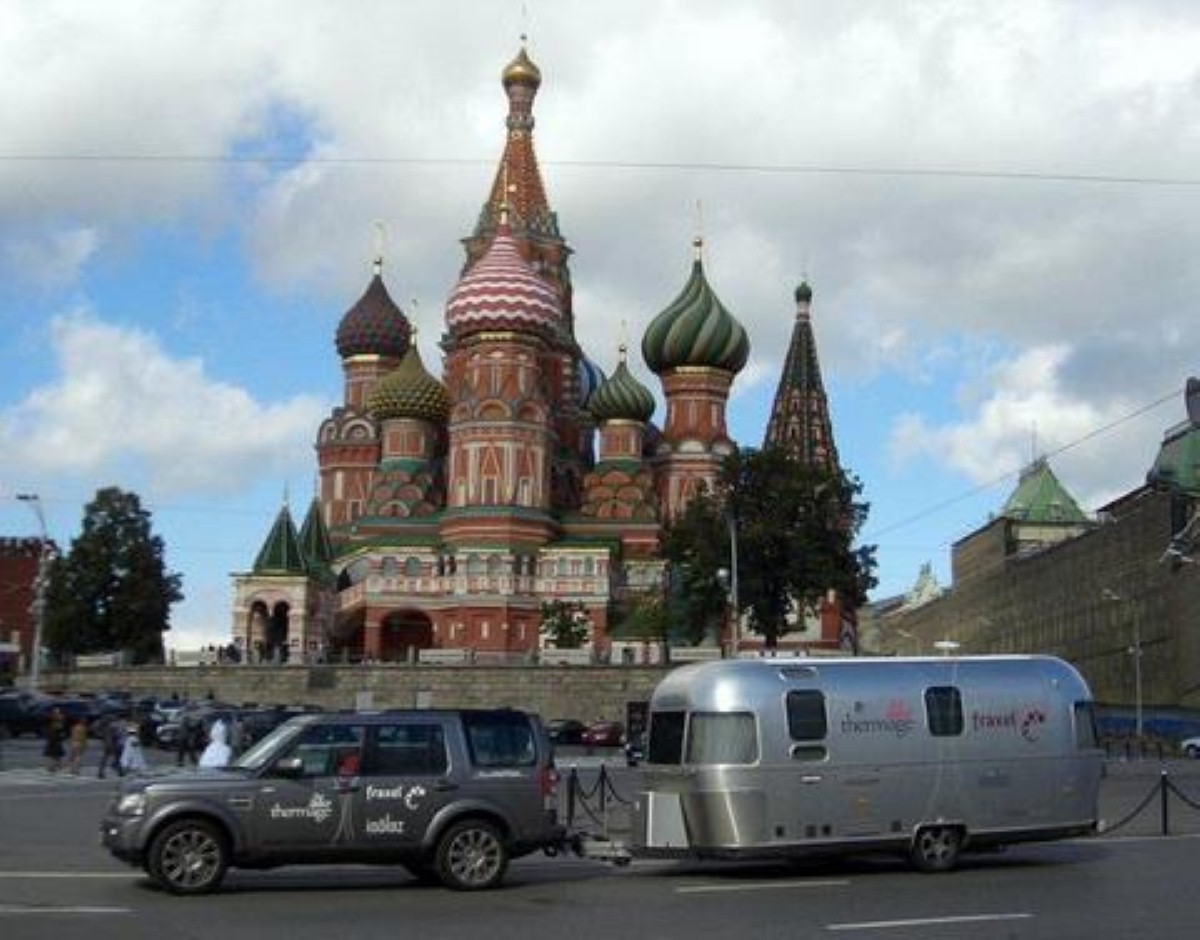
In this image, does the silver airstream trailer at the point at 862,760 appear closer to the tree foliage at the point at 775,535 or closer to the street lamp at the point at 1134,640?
the tree foliage at the point at 775,535

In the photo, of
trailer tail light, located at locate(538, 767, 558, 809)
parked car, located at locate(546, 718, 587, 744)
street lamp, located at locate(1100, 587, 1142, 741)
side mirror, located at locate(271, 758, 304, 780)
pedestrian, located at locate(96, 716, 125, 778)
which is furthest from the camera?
street lamp, located at locate(1100, 587, 1142, 741)

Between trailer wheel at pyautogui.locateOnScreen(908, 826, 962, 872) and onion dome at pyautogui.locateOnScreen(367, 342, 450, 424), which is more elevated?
onion dome at pyautogui.locateOnScreen(367, 342, 450, 424)

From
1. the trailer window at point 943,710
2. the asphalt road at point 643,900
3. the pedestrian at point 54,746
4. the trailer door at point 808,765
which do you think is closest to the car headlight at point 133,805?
the asphalt road at point 643,900

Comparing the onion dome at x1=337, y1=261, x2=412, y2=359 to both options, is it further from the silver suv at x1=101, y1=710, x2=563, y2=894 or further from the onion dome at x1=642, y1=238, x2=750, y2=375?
the silver suv at x1=101, y1=710, x2=563, y2=894

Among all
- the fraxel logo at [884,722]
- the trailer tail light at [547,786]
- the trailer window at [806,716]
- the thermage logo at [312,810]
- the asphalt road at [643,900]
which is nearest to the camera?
the asphalt road at [643,900]

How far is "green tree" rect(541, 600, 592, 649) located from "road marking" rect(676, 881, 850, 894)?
60695 millimetres

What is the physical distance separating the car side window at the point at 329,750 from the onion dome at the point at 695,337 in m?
77.9

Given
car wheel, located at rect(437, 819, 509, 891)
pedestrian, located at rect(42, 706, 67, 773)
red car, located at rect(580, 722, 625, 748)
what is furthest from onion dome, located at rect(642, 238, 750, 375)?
car wheel, located at rect(437, 819, 509, 891)

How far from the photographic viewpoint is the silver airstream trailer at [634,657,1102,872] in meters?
18.9

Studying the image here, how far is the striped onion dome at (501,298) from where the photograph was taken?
86.7 meters

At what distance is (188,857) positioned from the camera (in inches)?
653

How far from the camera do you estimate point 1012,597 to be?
385 feet

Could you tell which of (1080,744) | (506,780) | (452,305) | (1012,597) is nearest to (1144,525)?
(1012,597)

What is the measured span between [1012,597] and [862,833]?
101 metres
